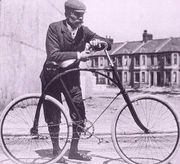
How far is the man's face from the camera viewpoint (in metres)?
3.96

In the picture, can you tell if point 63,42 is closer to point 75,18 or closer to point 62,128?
point 75,18

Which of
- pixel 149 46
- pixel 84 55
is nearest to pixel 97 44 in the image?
pixel 84 55

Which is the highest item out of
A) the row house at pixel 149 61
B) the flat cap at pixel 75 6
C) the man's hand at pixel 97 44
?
the flat cap at pixel 75 6

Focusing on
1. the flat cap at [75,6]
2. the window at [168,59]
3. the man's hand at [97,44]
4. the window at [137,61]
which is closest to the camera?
the man's hand at [97,44]

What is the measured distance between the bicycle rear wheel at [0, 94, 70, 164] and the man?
0.10 metres

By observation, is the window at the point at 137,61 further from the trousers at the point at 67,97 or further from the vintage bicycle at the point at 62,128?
the trousers at the point at 67,97

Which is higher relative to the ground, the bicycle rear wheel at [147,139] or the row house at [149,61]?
the bicycle rear wheel at [147,139]

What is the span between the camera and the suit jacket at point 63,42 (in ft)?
12.6

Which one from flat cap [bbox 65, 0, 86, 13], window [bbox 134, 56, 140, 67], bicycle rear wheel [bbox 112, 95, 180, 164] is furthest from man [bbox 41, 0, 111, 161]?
window [bbox 134, 56, 140, 67]

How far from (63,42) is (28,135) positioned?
3.19 ft

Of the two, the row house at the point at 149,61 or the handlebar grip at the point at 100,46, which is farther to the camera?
the row house at the point at 149,61

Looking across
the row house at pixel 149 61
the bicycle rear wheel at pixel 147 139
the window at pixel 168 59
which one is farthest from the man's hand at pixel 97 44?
the window at pixel 168 59

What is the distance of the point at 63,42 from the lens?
13.1 feet

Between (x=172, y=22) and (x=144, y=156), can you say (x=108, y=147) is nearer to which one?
(x=144, y=156)
